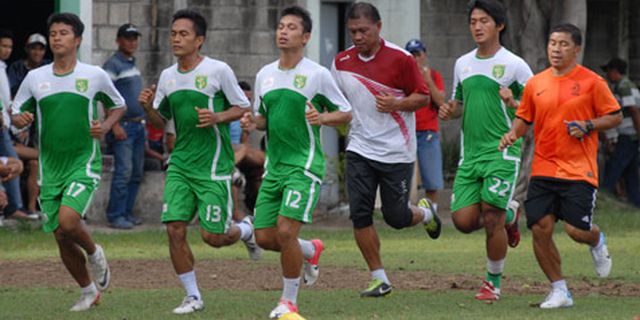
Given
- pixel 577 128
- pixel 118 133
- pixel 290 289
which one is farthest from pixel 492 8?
pixel 118 133

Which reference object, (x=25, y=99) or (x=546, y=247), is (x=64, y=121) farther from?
(x=546, y=247)

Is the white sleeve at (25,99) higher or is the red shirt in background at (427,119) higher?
the white sleeve at (25,99)

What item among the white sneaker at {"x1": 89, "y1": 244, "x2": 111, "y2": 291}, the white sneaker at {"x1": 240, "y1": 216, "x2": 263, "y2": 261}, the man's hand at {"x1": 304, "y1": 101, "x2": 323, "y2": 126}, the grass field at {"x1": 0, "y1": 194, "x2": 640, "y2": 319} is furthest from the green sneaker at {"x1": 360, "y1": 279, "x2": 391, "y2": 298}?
the white sneaker at {"x1": 89, "y1": 244, "x2": 111, "y2": 291}

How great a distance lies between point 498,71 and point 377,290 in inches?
A: 77.7

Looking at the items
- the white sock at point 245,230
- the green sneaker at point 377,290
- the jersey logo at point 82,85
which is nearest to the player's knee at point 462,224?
the green sneaker at point 377,290

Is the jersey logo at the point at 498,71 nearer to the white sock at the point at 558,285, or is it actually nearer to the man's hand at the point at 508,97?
the man's hand at the point at 508,97

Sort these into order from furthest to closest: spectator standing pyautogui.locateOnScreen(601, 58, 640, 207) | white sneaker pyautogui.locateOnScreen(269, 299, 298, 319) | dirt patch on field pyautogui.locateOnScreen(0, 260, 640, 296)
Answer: spectator standing pyautogui.locateOnScreen(601, 58, 640, 207) < dirt patch on field pyautogui.locateOnScreen(0, 260, 640, 296) < white sneaker pyautogui.locateOnScreen(269, 299, 298, 319)

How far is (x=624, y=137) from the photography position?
25.0 meters

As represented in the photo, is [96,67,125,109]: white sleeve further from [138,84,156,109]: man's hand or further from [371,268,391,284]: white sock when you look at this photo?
[371,268,391,284]: white sock

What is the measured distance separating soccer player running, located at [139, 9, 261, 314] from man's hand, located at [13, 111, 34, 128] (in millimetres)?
865

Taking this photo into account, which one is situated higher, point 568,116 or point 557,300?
point 568,116

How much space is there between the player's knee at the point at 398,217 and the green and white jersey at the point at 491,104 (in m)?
0.75

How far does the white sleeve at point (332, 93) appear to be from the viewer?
12.4 meters

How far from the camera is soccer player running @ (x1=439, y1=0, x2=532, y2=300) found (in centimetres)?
1316
